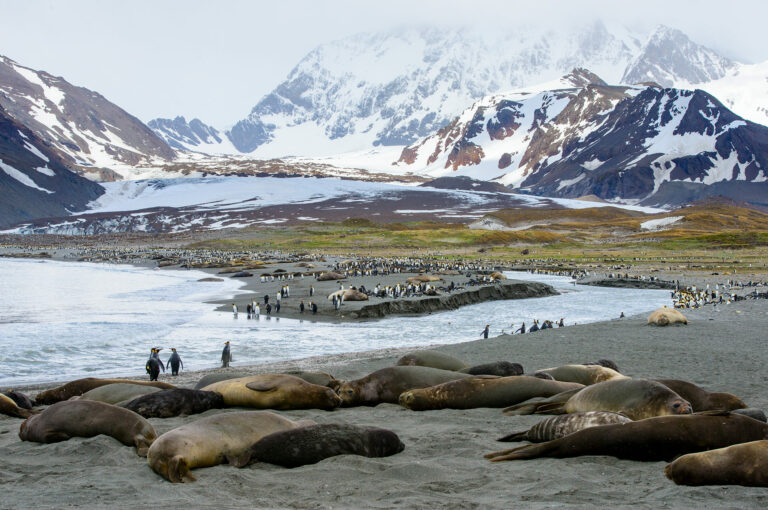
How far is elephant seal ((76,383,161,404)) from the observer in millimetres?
9703

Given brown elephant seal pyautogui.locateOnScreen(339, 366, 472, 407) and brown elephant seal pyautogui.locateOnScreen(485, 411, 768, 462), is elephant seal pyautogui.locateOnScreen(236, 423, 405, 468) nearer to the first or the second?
brown elephant seal pyautogui.locateOnScreen(485, 411, 768, 462)

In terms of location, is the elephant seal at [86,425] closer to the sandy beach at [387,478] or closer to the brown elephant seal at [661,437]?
the sandy beach at [387,478]

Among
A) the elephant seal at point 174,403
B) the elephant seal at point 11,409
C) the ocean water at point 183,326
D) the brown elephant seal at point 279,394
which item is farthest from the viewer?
the ocean water at point 183,326

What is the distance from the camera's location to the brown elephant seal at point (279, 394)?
9094 millimetres

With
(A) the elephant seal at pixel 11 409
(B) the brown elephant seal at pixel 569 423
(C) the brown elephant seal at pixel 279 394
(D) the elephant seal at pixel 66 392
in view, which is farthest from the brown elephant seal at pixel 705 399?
(A) the elephant seal at pixel 11 409

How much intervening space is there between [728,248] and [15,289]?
71242mm

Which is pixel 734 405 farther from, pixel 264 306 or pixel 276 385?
pixel 264 306

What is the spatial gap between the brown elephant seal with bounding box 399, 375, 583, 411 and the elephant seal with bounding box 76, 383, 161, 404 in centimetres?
391

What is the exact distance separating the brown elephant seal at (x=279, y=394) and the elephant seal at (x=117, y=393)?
4.63 ft

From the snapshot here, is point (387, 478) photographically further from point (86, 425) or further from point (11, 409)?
point (11, 409)

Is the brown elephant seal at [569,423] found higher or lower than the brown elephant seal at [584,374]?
higher

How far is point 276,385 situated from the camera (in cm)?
918

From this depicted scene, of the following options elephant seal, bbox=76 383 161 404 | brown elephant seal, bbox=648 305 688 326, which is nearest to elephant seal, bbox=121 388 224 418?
elephant seal, bbox=76 383 161 404

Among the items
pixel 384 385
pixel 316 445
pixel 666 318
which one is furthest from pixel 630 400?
pixel 666 318
